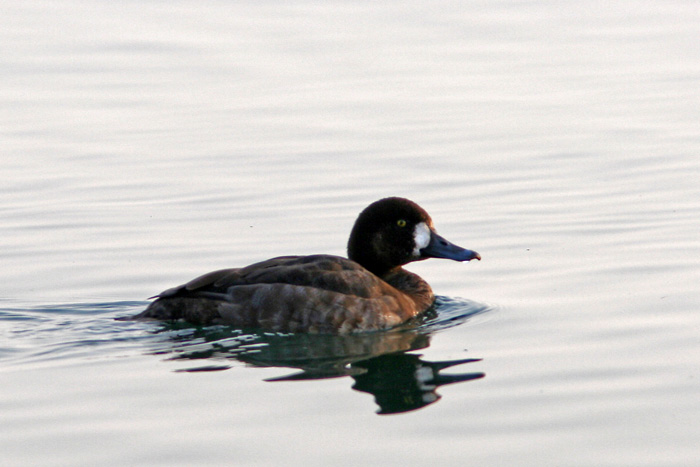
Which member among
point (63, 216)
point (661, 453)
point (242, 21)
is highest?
point (242, 21)

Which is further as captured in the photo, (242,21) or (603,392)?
(242,21)

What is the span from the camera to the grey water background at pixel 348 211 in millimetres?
5504

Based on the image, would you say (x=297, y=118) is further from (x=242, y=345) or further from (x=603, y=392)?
(x=603, y=392)

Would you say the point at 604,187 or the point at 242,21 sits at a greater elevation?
the point at 242,21

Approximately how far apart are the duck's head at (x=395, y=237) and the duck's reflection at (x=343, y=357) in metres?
0.96

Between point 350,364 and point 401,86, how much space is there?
347 inches

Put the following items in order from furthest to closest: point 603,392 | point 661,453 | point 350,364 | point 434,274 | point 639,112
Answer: point 639,112, point 434,274, point 350,364, point 603,392, point 661,453

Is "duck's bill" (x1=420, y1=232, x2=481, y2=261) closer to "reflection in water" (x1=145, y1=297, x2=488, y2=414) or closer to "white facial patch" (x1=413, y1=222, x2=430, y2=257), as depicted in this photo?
"white facial patch" (x1=413, y1=222, x2=430, y2=257)

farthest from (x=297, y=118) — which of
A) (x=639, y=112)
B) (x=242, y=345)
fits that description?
(x=242, y=345)

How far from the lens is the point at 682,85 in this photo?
583 inches

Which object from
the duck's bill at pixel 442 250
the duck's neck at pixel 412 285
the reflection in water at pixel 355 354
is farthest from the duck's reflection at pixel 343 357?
the duck's bill at pixel 442 250

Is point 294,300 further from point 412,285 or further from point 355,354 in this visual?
point 412,285

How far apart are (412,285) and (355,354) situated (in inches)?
55.7

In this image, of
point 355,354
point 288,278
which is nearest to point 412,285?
point 288,278
